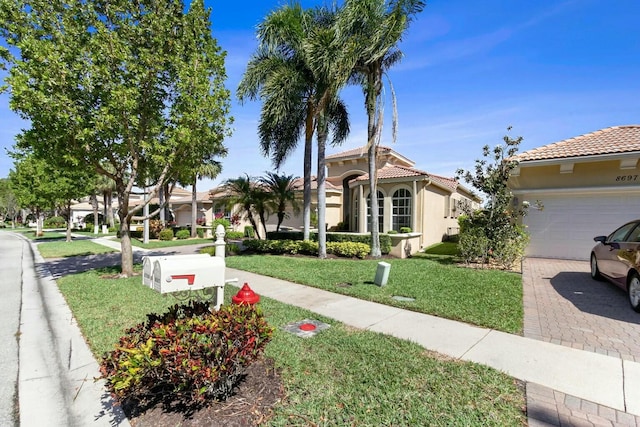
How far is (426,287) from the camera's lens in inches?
303

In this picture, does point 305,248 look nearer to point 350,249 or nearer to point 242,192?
point 350,249

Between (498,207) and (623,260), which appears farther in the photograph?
(498,207)

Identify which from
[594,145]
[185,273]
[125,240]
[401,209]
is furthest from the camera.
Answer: [401,209]

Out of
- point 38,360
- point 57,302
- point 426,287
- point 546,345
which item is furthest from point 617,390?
point 57,302

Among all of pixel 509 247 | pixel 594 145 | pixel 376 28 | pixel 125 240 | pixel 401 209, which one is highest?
pixel 376 28

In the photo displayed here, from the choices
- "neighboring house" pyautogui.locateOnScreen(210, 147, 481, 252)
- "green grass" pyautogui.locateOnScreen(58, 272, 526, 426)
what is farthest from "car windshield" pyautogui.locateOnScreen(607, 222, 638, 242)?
"green grass" pyautogui.locateOnScreen(58, 272, 526, 426)

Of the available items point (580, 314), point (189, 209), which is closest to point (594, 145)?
point (580, 314)

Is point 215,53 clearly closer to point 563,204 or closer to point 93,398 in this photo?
point 93,398

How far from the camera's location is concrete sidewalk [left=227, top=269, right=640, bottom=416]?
3.40 metres

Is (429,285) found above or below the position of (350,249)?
below

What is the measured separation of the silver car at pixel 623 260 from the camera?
5.88 meters

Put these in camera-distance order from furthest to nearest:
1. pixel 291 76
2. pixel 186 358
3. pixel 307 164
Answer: pixel 307 164 → pixel 291 76 → pixel 186 358

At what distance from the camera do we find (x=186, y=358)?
2.66 m

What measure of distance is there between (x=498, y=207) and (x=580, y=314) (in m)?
5.44
